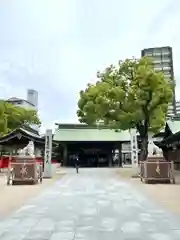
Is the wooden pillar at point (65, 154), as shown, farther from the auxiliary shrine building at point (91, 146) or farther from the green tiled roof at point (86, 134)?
the green tiled roof at point (86, 134)

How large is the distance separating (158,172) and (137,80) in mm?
8397

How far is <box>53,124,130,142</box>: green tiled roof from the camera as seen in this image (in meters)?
48.2

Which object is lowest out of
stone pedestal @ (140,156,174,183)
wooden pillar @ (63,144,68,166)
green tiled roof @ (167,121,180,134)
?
stone pedestal @ (140,156,174,183)

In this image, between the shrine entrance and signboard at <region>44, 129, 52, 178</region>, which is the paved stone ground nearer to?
signboard at <region>44, 129, 52, 178</region>

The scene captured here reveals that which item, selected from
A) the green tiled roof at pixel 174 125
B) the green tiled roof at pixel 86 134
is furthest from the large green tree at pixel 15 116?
the green tiled roof at pixel 174 125

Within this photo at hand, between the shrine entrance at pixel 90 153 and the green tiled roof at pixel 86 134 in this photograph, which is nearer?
the green tiled roof at pixel 86 134

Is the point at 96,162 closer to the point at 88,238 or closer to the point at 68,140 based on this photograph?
the point at 68,140

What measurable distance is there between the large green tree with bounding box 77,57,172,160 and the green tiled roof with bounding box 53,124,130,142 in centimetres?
1980

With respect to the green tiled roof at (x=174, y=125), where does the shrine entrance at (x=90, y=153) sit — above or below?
below

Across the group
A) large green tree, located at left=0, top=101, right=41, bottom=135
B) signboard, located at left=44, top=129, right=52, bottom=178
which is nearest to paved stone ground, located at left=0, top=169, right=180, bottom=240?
signboard, located at left=44, top=129, right=52, bottom=178

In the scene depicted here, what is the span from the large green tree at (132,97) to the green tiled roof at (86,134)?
1980 cm

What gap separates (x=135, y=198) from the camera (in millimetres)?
12328

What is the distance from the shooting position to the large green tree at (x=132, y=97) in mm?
24469

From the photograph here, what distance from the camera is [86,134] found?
50469 mm
